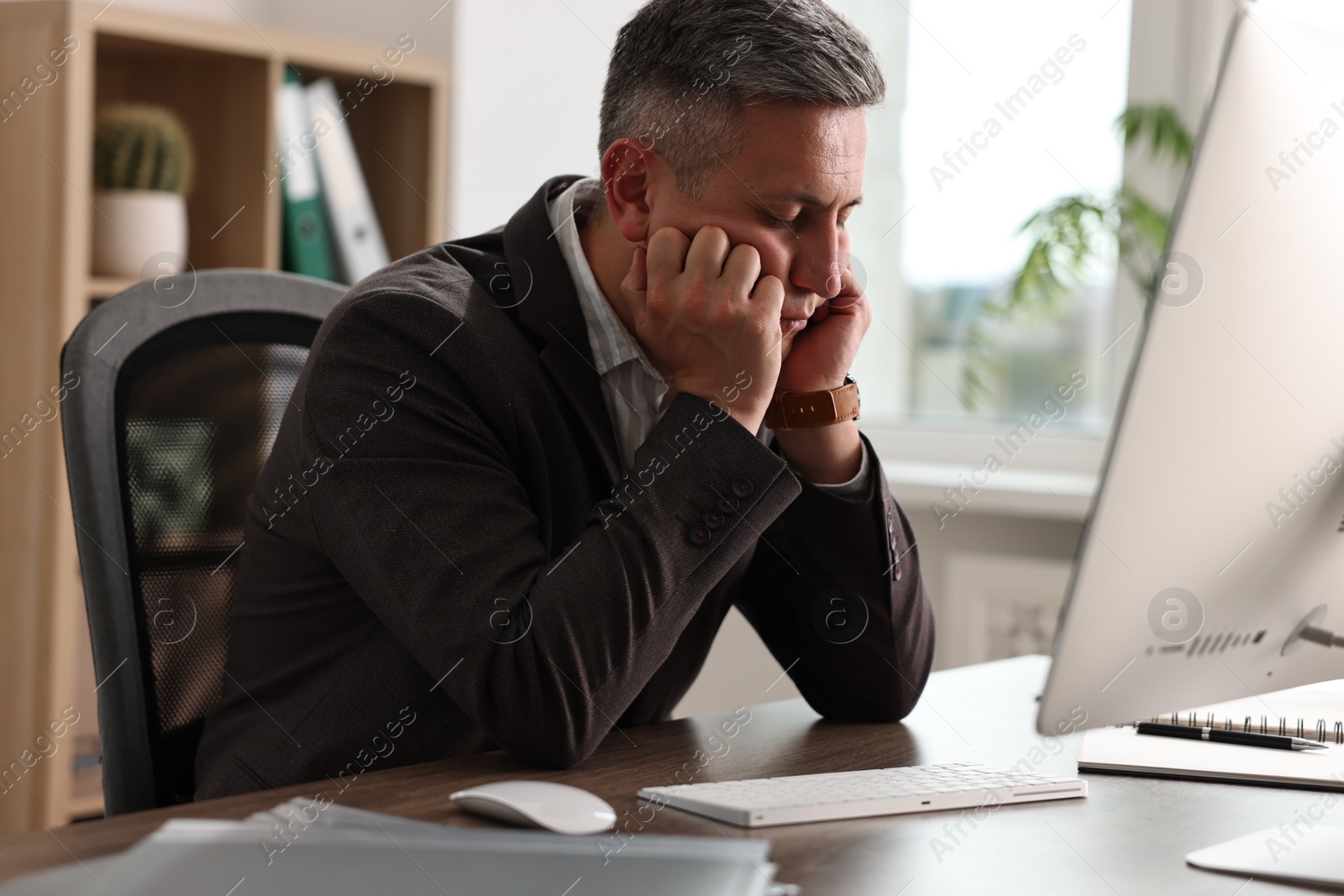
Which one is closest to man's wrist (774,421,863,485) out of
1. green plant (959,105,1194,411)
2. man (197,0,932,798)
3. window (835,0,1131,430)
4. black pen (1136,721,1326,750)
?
man (197,0,932,798)

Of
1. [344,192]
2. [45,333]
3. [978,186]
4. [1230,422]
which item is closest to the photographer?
[1230,422]

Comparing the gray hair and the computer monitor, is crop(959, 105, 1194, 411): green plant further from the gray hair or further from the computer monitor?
the computer monitor

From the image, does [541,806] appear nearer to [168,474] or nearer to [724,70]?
[168,474]

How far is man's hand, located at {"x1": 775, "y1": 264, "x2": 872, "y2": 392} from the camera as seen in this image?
4.26 feet

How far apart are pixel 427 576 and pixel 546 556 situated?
96mm

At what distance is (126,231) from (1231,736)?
183 cm

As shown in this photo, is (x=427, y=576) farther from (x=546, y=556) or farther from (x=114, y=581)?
(x=114, y=581)

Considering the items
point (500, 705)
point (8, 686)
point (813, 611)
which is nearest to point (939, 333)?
point (813, 611)

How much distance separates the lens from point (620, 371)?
1.26 meters

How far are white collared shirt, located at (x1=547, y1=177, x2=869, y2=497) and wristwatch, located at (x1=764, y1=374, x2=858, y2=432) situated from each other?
0.05 m

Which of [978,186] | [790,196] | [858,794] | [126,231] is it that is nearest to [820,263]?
[790,196]

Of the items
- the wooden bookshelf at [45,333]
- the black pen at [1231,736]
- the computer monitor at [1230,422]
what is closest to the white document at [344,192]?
the wooden bookshelf at [45,333]

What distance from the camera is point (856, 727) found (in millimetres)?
1172

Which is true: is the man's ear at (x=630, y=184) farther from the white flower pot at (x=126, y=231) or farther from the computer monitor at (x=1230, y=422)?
the white flower pot at (x=126, y=231)
